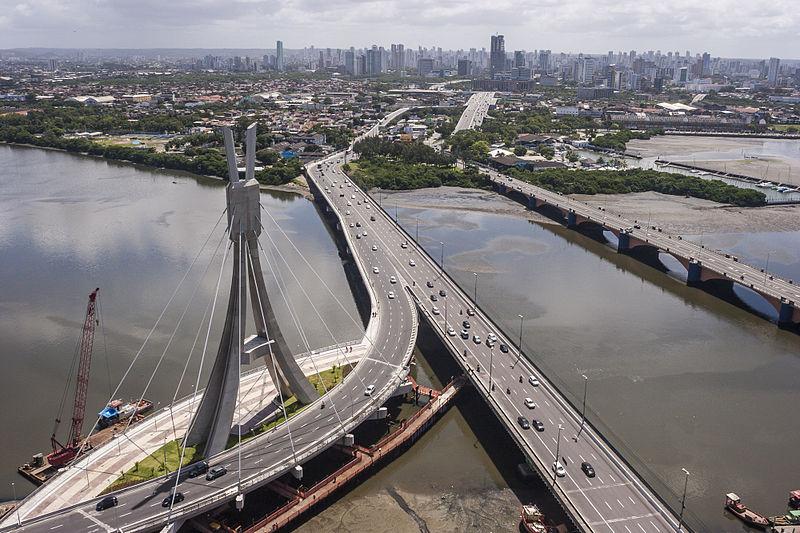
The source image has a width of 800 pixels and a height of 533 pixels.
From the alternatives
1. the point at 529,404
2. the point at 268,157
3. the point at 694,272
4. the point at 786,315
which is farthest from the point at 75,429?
the point at 268,157

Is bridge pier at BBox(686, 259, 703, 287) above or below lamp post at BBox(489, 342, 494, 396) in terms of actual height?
above

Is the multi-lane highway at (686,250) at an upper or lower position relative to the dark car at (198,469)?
upper

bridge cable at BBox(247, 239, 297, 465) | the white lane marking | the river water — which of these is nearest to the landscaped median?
bridge cable at BBox(247, 239, 297, 465)

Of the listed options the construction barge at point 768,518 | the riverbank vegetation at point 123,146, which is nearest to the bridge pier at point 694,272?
the construction barge at point 768,518

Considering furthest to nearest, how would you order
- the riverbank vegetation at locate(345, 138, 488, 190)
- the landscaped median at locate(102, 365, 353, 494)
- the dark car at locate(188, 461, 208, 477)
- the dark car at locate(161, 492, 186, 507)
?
1. the riverbank vegetation at locate(345, 138, 488, 190)
2. the dark car at locate(188, 461, 208, 477)
3. the landscaped median at locate(102, 365, 353, 494)
4. the dark car at locate(161, 492, 186, 507)

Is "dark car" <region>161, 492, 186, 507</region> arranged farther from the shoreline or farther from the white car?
the shoreline

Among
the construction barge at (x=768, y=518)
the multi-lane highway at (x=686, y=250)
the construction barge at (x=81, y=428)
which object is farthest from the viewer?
the multi-lane highway at (x=686, y=250)

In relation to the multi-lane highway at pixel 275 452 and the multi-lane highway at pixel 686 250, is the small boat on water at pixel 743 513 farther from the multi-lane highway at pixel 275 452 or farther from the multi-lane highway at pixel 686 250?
the multi-lane highway at pixel 686 250

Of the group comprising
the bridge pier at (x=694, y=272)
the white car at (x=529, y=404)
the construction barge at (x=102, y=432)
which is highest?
the bridge pier at (x=694, y=272)
